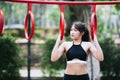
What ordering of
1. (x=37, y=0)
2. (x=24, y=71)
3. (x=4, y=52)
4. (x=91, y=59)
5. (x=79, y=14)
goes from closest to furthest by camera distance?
(x=37, y=0) → (x=91, y=59) → (x=4, y=52) → (x=79, y=14) → (x=24, y=71)

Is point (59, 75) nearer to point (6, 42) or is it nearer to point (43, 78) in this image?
point (43, 78)

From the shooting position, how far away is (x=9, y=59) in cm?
977

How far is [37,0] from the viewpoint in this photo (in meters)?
6.49

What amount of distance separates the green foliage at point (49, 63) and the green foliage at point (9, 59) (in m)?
0.64

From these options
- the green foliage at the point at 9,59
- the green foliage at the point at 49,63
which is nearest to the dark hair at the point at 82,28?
the green foliage at the point at 49,63

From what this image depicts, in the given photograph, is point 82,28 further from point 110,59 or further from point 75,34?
point 110,59

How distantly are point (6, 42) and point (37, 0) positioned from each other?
3633mm

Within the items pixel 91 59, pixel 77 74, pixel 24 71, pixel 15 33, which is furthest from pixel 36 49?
pixel 77 74

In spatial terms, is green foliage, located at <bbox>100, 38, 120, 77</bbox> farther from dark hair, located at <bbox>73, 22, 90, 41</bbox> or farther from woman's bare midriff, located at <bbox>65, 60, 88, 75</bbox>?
woman's bare midriff, located at <bbox>65, 60, 88, 75</bbox>

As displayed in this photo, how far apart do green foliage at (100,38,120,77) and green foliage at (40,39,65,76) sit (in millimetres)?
1122

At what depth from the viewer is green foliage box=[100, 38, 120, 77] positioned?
997cm

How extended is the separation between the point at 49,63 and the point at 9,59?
1054 millimetres

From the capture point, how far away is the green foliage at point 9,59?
31.7 ft

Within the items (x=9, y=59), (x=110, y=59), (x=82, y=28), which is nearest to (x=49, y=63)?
(x=9, y=59)
